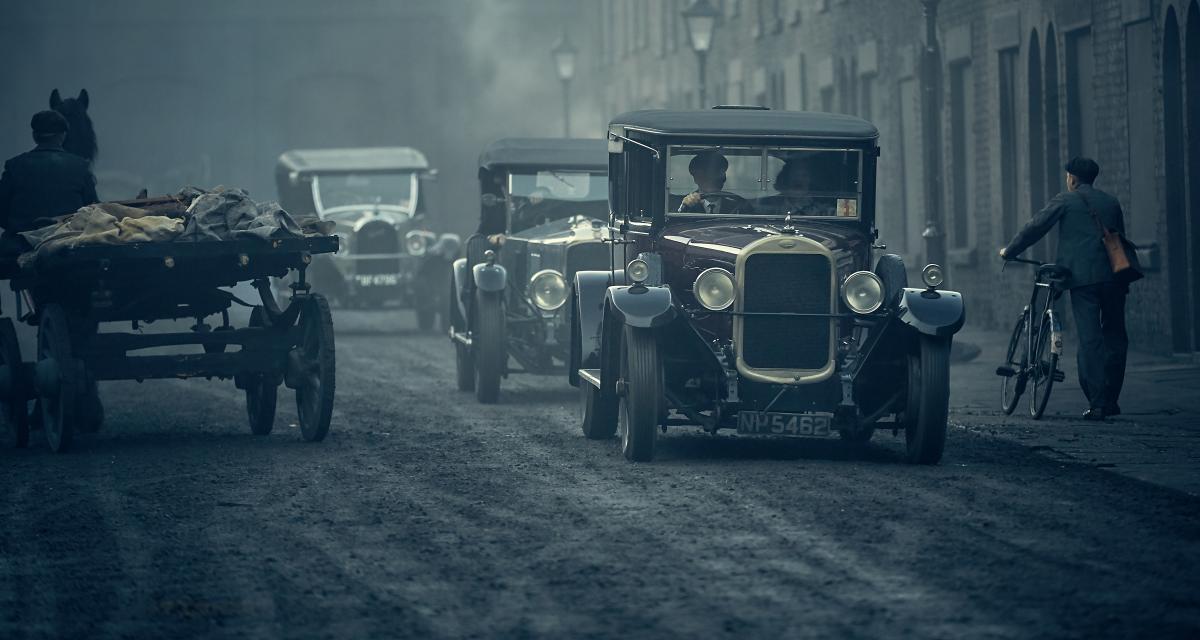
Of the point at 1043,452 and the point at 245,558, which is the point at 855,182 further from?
the point at 245,558

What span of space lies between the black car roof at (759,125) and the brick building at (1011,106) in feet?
21.8

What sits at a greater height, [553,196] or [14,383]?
[553,196]

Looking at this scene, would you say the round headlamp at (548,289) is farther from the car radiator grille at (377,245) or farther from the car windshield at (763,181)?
the car radiator grille at (377,245)

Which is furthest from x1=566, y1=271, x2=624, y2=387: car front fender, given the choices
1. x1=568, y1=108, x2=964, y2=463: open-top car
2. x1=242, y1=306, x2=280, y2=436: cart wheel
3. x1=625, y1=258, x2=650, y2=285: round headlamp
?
x1=242, y1=306, x2=280, y2=436: cart wheel

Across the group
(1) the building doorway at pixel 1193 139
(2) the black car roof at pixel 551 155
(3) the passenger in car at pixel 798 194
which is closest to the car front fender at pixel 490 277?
(2) the black car roof at pixel 551 155

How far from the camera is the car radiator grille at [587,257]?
16.1 metres

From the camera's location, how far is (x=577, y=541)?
325 inches

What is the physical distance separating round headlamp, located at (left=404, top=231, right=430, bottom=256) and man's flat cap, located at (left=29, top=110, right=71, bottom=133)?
13.5m

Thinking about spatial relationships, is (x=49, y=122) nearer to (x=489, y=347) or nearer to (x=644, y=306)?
(x=489, y=347)

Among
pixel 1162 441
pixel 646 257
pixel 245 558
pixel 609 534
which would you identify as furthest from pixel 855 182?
pixel 245 558

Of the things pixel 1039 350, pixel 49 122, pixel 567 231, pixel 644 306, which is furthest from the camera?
pixel 567 231

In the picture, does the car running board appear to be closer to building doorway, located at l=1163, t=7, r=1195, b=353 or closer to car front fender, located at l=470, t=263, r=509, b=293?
car front fender, located at l=470, t=263, r=509, b=293

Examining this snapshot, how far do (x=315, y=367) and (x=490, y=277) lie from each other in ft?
11.8

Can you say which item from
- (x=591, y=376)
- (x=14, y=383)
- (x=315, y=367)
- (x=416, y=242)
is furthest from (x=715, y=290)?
(x=416, y=242)
